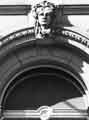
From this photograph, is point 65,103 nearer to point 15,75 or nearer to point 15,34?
point 15,75

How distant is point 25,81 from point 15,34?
56.7 inches

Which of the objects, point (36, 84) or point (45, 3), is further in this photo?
point (36, 84)

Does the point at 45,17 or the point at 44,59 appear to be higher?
the point at 45,17

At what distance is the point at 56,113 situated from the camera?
31.6ft

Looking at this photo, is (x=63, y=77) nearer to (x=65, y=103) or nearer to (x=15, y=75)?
(x=65, y=103)

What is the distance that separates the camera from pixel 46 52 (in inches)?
372

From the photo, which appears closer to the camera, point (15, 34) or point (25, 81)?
point (15, 34)

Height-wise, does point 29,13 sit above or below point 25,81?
above

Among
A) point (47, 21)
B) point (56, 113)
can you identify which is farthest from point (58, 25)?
point (56, 113)

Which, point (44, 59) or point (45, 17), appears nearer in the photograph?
point (45, 17)

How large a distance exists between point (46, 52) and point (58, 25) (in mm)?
767

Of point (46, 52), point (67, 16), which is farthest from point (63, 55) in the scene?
point (67, 16)

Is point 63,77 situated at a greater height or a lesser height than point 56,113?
greater

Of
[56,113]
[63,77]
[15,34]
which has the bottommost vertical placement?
[56,113]
